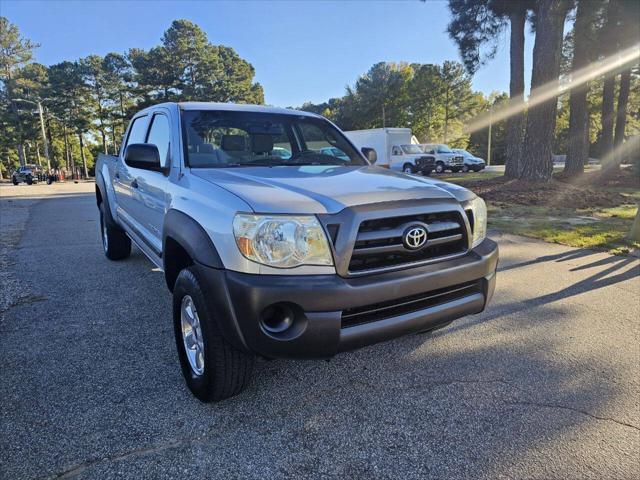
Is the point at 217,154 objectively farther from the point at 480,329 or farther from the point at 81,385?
the point at 480,329

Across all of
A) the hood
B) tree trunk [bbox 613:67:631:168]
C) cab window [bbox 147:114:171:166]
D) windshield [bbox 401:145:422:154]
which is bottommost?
the hood

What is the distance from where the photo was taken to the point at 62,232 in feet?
26.8

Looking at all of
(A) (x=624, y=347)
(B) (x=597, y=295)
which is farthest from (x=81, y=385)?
(B) (x=597, y=295)

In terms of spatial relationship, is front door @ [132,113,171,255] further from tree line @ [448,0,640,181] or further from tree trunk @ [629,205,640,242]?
tree line @ [448,0,640,181]

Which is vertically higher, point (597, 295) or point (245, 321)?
point (245, 321)

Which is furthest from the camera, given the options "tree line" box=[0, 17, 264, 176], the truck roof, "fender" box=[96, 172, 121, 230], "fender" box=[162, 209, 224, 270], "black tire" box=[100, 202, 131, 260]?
"tree line" box=[0, 17, 264, 176]

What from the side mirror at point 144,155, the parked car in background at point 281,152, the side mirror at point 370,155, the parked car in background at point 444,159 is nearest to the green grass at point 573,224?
the side mirror at point 370,155

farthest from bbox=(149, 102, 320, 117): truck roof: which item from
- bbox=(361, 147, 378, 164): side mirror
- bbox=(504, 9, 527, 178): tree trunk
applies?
bbox=(504, 9, 527, 178): tree trunk

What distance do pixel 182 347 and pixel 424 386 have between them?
5.05 ft

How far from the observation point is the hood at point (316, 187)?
2.15m

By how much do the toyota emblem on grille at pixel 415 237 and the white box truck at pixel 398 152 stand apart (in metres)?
23.4

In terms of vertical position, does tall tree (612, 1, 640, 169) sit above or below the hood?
above

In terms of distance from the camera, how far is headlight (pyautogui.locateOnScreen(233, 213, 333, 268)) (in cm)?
203

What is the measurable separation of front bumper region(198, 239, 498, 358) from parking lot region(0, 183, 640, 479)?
0.52 metres
